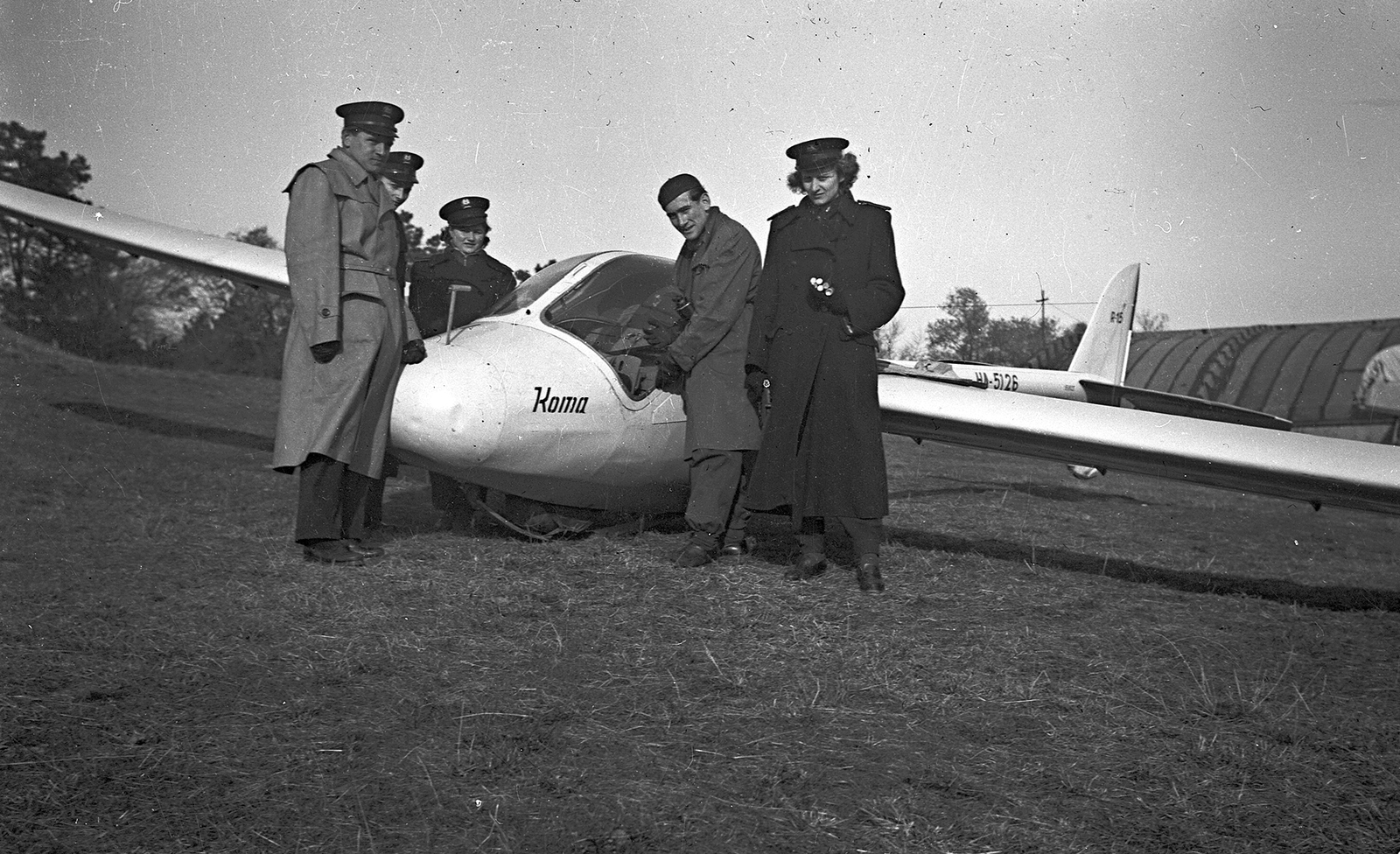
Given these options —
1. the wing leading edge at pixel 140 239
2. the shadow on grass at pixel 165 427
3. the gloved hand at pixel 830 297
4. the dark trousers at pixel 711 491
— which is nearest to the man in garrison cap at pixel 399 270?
the dark trousers at pixel 711 491

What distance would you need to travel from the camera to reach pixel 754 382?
5.70 metres

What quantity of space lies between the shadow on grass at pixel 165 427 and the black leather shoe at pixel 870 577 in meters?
7.12

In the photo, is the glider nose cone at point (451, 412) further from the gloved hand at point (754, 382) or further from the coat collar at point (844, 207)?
the coat collar at point (844, 207)

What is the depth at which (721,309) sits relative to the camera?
19.0 feet

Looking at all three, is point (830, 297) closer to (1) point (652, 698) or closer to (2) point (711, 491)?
(2) point (711, 491)

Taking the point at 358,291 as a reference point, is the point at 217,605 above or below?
below

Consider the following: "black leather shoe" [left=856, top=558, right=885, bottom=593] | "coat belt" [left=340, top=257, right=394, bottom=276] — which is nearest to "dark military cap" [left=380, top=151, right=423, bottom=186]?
"coat belt" [left=340, top=257, right=394, bottom=276]

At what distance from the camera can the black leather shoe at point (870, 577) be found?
5258 millimetres

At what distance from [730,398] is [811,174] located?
1237mm

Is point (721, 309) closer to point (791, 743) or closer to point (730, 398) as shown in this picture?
point (730, 398)

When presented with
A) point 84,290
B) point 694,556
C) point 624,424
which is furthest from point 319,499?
point 84,290

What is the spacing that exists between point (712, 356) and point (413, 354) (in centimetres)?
155

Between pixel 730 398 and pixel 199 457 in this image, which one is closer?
pixel 730 398

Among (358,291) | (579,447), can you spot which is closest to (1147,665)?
(579,447)
